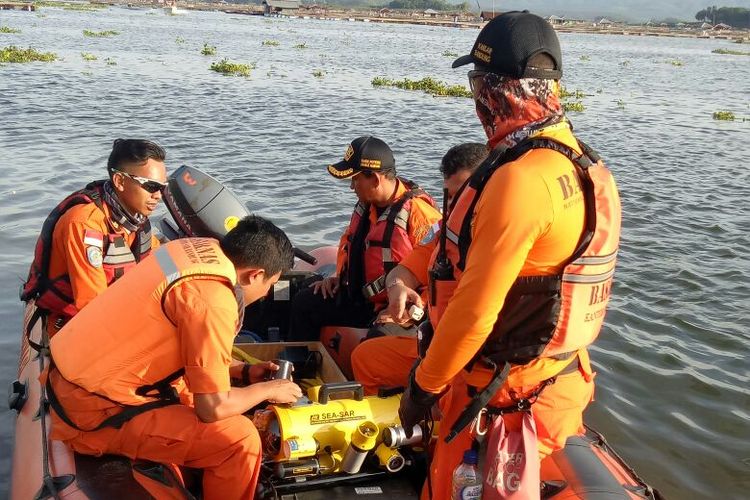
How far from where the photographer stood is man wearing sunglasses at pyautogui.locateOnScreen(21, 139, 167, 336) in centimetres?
393

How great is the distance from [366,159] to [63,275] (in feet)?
6.13

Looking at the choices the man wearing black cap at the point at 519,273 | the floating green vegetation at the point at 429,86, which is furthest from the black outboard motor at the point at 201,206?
the floating green vegetation at the point at 429,86

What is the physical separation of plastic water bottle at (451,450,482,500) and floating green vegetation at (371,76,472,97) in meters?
17.6

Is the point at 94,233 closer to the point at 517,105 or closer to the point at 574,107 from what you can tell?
the point at 517,105

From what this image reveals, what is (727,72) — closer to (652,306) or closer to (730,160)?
(730,160)

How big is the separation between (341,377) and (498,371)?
1.71 metres

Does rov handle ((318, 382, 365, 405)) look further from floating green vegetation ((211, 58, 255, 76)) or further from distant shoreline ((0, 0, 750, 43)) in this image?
distant shoreline ((0, 0, 750, 43))

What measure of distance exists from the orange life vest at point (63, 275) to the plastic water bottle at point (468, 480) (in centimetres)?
252

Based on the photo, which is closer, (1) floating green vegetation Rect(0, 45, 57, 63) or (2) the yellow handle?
(2) the yellow handle

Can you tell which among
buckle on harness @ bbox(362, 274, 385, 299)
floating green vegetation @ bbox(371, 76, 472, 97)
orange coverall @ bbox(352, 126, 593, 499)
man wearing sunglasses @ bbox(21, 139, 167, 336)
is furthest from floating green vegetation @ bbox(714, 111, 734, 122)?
orange coverall @ bbox(352, 126, 593, 499)

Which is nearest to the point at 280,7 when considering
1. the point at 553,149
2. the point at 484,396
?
the point at 553,149

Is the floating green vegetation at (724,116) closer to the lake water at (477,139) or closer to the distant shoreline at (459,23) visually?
the lake water at (477,139)

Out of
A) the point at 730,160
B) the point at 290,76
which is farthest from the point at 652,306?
the point at 290,76

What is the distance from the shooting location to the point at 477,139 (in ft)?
44.5
